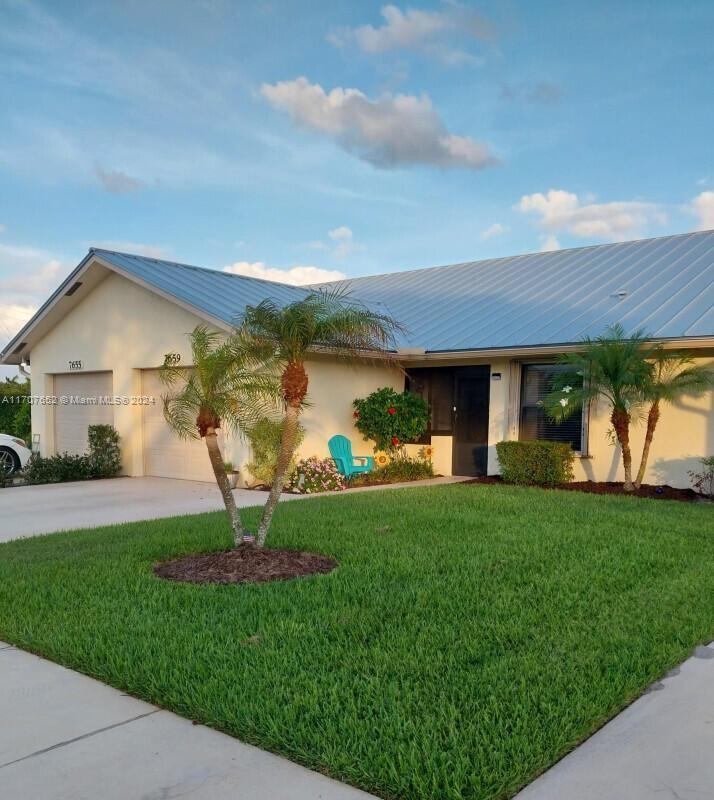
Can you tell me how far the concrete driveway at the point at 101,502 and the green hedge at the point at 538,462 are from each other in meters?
3.88

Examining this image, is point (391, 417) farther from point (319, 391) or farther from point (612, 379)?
point (612, 379)

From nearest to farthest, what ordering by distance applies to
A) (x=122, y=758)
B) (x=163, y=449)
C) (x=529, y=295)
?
(x=122, y=758)
(x=163, y=449)
(x=529, y=295)

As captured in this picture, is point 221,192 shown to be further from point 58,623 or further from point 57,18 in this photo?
point 58,623

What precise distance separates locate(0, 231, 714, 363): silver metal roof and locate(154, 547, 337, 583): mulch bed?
5873 mm

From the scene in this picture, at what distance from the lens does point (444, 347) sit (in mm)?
13430

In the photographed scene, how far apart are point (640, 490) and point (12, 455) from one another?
1305 cm

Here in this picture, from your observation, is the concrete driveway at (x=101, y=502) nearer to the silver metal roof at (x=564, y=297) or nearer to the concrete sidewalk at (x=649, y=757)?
the silver metal roof at (x=564, y=297)

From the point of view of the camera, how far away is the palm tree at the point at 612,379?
1066 cm

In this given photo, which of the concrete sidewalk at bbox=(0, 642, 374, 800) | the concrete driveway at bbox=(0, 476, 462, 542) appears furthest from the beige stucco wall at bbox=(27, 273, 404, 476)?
the concrete sidewalk at bbox=(0, 642, 374, 800)

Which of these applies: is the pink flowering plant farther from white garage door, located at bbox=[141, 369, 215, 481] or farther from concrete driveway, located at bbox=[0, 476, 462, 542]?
white garage door, located at bbox=[141, 369, 215, 481]

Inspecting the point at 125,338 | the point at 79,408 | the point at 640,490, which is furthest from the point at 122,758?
the point at 79,408

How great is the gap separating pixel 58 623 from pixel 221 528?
3524 millimetres

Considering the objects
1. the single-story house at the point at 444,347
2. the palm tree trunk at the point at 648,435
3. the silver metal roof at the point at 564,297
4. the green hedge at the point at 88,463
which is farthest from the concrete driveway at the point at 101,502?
the palm tree trunk at the point at 648,435

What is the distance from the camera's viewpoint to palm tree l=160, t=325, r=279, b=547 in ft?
21.5
